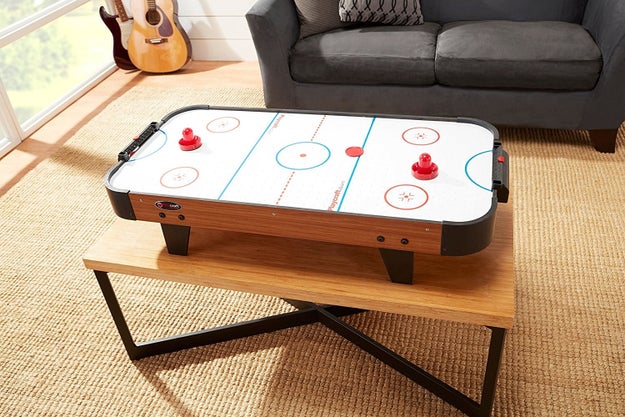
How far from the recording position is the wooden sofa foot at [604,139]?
2.47 metres

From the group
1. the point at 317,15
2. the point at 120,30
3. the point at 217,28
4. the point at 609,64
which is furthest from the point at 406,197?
the point at 120,30

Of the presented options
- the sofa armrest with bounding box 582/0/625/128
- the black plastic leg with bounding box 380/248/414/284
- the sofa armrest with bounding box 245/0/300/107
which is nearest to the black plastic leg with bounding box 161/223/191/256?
the black plastic leg with bounding box 380/248/414/284

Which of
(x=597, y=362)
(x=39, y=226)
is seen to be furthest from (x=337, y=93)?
A: (x=597, y=362)

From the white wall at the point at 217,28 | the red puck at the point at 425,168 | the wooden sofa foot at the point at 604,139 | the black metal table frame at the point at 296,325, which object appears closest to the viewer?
the red puck at the point at 425,168

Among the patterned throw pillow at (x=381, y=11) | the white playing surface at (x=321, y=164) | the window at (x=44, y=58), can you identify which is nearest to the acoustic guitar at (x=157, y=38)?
the window at (x=44, y=58)

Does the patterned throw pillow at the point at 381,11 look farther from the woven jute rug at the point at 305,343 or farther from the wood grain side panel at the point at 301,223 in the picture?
the wood grain side panel at the point at 301,223

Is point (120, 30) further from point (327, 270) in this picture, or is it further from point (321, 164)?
point (327, 270)

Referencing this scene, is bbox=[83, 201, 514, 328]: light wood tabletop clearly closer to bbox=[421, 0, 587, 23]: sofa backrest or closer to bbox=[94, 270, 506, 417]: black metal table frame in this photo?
bbox=[94, 270, 506, 417]: black metal table frame

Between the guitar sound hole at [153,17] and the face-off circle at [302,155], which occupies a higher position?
the face-off circle at [302,155]

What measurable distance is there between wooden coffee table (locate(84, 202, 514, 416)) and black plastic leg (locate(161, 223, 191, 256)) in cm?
2

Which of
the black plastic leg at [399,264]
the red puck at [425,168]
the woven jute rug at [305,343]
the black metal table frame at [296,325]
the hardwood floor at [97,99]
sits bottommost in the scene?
Result: the hardwood floor at [97,99]

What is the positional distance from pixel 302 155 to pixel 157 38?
2.32 m

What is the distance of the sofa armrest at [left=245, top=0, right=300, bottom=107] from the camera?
8.38ft

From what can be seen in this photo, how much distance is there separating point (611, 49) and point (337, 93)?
3.78 ft
